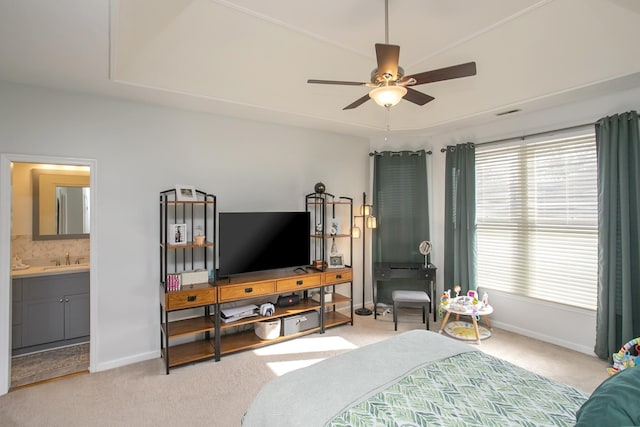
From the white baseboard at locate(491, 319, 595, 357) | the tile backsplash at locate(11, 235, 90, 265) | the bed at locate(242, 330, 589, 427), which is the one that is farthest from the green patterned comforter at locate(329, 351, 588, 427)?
the tile backsplash at locate(11, 235, 90, 265)

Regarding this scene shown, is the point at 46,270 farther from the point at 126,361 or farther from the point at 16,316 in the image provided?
the point at 126,361

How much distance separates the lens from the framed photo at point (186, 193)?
3.21 m

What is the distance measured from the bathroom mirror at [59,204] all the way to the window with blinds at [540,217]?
5124 millimetres

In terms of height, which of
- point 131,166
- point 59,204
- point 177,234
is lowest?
point 177,234

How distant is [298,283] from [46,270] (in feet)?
9.00

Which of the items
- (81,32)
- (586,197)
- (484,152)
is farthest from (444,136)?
(81,32)

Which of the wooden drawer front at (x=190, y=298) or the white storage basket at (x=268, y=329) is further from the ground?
the wooden drawer front at (x=190, y=298)

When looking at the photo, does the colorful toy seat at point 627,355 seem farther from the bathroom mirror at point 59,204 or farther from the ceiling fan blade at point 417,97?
the bathroom mirror at point 59,204

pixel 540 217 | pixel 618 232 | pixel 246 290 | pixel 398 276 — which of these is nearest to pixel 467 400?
pixel 246 290

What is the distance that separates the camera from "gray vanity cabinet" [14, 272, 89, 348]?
339cm

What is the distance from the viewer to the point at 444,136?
4.69 m

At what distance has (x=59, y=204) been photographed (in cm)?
390

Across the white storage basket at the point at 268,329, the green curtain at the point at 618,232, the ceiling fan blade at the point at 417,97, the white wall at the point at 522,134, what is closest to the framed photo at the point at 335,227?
the white storage basket at the point at 268,329

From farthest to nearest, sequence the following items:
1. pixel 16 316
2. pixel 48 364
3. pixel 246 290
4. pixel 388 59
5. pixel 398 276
Answer: pixel 398 276, pixel 246 290, pixel 16 316, pixel 48 364, pixel 388 59
